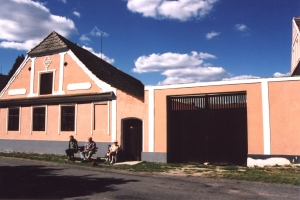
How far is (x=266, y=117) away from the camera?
12117mm

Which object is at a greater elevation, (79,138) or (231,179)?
(79,138)

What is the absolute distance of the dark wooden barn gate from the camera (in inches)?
509

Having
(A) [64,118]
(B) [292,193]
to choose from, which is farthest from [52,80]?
(B) [292,193]

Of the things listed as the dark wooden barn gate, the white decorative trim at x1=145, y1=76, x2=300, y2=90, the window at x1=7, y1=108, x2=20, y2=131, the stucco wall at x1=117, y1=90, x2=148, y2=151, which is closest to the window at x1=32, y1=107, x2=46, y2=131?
the window at x1=7, y1=108, x2=20, y2=131

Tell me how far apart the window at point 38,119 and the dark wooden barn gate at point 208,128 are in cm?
899

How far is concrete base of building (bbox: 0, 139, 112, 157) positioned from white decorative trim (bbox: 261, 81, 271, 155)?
27.0 feet

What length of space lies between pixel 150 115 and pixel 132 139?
195 cm

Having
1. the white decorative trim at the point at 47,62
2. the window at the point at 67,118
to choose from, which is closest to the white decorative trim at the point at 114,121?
the window at the point at 67,118

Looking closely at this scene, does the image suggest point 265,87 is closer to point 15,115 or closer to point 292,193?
→ point 292,193

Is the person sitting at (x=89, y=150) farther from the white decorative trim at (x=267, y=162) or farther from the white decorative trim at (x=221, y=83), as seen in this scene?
the white decorative trim at (x=267, y=162)

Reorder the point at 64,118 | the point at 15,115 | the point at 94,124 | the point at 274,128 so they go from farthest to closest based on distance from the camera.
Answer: the point at 15,115 → the point at 64,118 → the point at 94,124 → the point at 274,128

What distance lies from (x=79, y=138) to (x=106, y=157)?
2578 mm

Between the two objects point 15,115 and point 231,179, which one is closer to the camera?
point 231,179

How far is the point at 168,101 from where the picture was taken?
14234 millimetres
